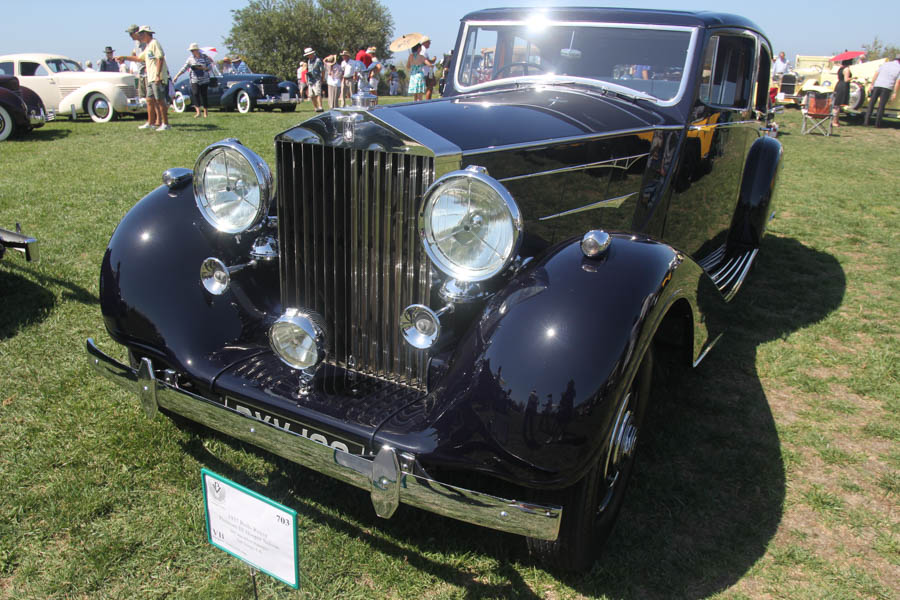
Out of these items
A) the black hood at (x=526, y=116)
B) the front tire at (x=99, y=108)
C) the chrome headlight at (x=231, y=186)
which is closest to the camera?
the black hood at (x=526, y=116)

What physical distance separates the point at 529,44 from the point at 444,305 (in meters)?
2.10

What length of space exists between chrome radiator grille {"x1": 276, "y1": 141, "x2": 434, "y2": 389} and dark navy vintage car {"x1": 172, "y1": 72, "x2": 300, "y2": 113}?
1565cm

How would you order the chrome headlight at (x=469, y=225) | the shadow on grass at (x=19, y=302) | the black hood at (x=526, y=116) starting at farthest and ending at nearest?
the shadow on grass at (x=19, y=302) → the black hood at (x=526, y=116) → the chrome headlight at (x=469, y=225)

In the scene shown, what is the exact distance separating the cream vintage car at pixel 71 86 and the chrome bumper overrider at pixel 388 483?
1355 cm

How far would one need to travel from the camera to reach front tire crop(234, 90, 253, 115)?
16328 millimetres

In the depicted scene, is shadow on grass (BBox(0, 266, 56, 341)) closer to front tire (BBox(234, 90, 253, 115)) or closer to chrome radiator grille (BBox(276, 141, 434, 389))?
chrome radiator grille (BBox(276, 141, 434, 389))

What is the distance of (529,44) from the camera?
11.5 feet

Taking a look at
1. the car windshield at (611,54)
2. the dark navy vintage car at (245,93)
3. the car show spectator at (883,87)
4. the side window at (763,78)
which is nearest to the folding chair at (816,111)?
the car show spectator at (883,87)

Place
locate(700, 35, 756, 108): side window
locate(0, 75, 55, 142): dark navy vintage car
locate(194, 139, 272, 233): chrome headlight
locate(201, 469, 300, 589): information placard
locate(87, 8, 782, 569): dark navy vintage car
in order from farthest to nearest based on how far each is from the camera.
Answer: locate(0, 75, 55, 142): dark navy vintage car → locate(700, 35, 756, 108): side window → locate(194, 139, 272, 233): chrome headlight → locate(87, 8, 782, 569): dark navy vintage car → locate(201, 469, 300, 589): information placard

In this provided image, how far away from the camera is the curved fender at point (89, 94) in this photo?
13016mm

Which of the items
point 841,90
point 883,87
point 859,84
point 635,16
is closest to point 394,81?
point 859,84

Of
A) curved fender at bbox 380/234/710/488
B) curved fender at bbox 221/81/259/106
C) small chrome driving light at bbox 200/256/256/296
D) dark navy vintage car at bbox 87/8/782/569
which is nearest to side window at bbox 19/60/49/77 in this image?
curved fender at bbox 221/81/259/106

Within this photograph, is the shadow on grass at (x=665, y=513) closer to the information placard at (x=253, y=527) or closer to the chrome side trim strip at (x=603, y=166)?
the information placard at (x=253, y=527)

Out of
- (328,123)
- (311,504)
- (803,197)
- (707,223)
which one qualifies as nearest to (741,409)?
(707,223)
